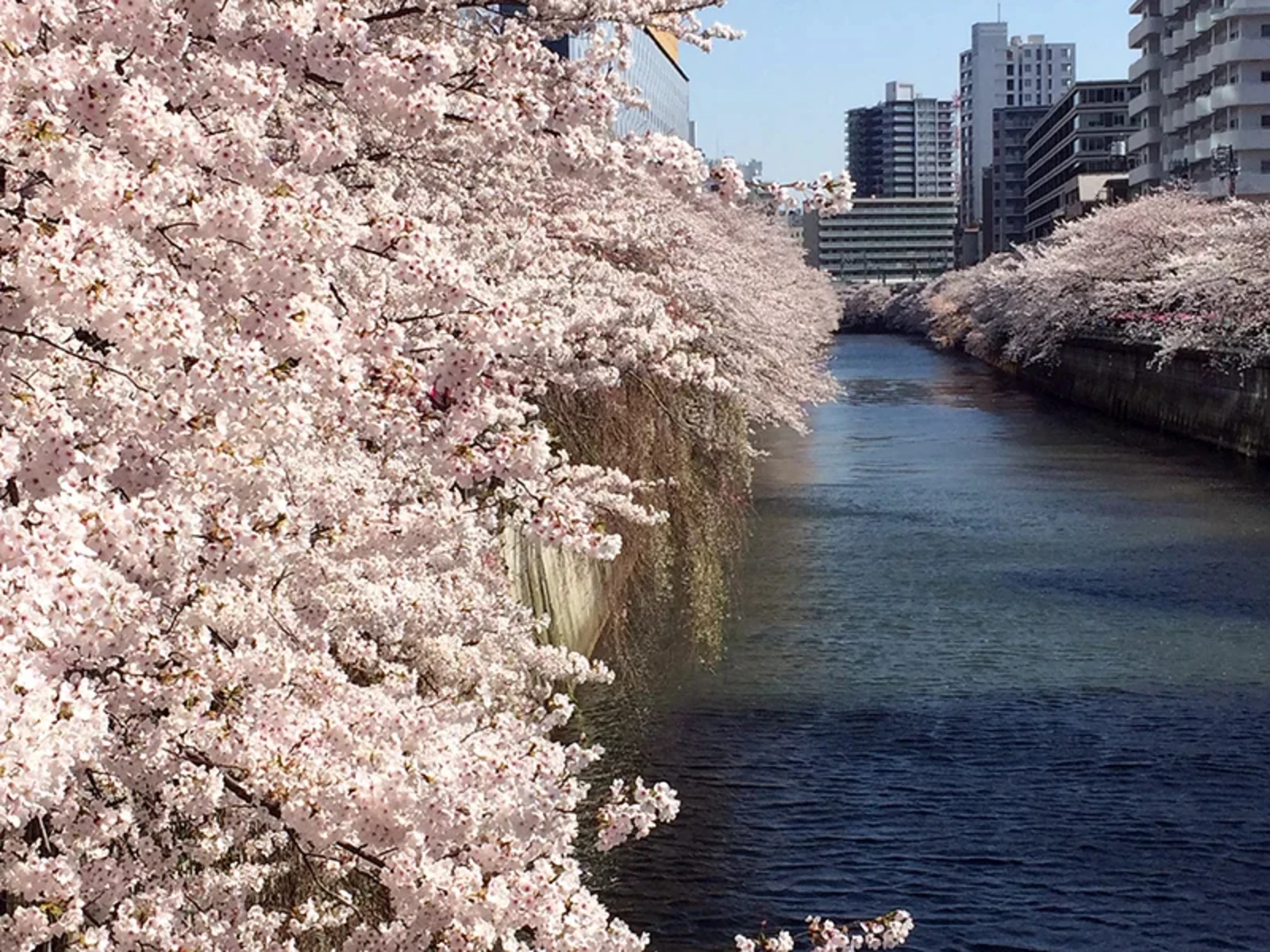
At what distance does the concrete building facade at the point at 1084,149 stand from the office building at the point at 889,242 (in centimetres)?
4516

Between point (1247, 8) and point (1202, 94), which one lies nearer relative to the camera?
point (1247, 8)

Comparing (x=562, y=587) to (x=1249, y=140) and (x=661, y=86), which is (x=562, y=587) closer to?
(x=1249, y=140)

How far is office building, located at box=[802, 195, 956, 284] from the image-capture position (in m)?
162

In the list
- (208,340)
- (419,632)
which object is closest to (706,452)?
(419,632)

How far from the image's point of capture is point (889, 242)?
543 ft

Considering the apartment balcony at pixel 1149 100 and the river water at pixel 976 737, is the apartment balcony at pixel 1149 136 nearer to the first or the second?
the apartment balcony at pixel 1149 100

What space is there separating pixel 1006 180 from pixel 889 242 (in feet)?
69.6

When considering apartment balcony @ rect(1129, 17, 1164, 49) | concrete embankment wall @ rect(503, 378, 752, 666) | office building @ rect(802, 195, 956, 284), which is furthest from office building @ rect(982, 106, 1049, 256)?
concrete embankment wall @ rect(503, 378, 752, 666)

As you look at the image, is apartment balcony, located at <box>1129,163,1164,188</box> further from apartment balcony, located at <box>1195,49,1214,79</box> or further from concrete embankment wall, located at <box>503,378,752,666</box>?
concrete embankment wall, located at <box>503,378,752,666</box>

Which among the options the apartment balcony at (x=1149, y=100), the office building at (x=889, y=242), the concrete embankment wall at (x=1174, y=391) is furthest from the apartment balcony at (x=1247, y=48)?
the office building at (x=889, y=242)

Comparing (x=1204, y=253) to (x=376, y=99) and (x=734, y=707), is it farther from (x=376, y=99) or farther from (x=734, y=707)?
(x=376, y=99)

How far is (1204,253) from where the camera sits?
35812 mm

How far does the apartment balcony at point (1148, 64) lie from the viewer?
255 feet

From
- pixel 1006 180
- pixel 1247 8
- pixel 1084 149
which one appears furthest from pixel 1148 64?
pixel 1006 180
